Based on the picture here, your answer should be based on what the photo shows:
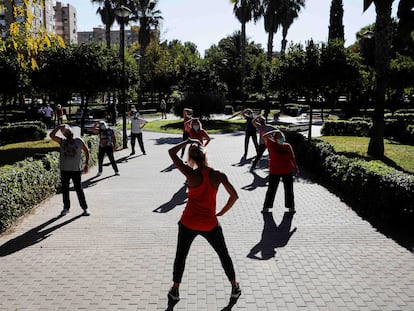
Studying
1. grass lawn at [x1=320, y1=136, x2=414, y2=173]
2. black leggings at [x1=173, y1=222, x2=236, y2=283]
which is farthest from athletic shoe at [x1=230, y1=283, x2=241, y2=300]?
grass lawn at [x1=320, y1=136, x2=414, y2=173]

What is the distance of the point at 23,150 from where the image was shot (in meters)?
16.9

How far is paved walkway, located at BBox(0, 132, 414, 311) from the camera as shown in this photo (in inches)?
198

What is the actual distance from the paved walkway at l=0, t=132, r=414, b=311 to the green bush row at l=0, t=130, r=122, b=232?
21cm

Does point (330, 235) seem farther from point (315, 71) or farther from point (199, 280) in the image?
point (315, 71)

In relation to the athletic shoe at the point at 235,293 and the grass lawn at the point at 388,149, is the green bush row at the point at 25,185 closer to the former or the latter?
the athletic shoe at the point at 235,293

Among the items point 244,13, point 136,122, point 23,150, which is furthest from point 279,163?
point 244,13

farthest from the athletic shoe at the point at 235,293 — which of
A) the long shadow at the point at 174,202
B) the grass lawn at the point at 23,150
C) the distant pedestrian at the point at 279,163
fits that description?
the grass lawn at the point at 23,150

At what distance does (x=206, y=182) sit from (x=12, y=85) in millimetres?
19142

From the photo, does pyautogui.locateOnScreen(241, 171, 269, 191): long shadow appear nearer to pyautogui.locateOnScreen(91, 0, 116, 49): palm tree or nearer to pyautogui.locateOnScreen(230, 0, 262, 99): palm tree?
pyautogui.locateOnScreen(230, 0, 262, 99): palm tree

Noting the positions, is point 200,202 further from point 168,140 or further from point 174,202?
point 168,140

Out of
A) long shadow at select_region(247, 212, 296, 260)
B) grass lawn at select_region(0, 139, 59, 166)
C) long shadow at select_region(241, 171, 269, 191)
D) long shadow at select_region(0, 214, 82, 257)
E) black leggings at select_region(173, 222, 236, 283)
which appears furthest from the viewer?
grass lawn at select_region(0, 139, 59, 166)

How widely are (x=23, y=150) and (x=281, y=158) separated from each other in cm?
1215

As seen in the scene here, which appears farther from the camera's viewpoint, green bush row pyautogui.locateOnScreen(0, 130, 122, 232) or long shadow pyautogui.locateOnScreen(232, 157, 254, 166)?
long shadow pyautogui.locateOnScreen(232, 157, 254, 166)

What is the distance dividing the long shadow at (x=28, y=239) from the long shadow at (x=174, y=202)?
1826mm
